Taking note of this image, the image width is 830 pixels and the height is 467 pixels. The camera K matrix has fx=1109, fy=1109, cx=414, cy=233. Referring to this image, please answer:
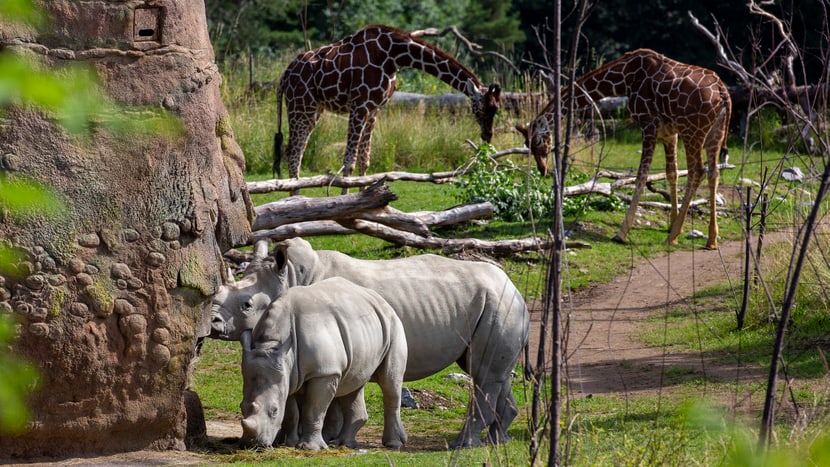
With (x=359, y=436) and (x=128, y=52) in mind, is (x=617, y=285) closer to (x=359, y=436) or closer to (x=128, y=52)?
(x=359, y=436)

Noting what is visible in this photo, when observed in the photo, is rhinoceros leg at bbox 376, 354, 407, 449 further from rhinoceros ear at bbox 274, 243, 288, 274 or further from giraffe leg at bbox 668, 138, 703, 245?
giraffe leg at bbox 668, 138, 703, 245

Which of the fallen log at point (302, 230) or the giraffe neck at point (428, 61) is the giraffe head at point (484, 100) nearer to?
the giraffe neck at point (428, 61)

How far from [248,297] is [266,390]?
0.80m

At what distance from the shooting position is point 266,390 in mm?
6312

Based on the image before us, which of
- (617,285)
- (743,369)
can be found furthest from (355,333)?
(617,285)

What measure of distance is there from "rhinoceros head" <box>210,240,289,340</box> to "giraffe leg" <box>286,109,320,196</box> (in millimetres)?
8309

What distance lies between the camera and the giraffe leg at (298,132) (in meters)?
15.3

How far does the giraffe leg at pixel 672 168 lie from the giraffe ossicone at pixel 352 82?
2467 millimetres

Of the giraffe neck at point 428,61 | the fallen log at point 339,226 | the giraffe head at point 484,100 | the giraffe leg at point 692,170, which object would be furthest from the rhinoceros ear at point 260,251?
the giraffe head at point 484,100

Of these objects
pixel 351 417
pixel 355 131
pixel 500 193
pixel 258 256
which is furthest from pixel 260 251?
pixel 355 131

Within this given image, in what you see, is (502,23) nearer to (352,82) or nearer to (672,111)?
(352,82)

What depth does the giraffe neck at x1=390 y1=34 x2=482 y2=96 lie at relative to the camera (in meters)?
15.2

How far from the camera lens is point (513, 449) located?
6.39 metres

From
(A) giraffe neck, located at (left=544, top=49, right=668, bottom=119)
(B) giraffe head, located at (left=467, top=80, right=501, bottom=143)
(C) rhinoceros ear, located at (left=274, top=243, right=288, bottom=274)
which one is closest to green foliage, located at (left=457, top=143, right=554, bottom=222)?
(B) giraffe head, located at (left=467, top=80, right=501, bottom=143)
